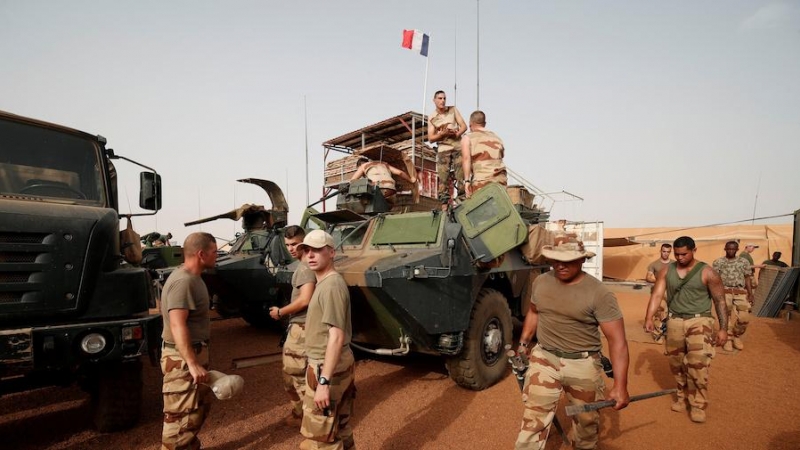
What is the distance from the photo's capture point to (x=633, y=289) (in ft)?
45.9

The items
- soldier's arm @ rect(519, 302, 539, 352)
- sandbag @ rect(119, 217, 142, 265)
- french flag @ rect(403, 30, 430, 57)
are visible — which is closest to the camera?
soldier's arm @ rect(519, 302, 539, 352)

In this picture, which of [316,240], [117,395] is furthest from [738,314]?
[117,395]

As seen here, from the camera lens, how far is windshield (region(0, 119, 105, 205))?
11.1 feet

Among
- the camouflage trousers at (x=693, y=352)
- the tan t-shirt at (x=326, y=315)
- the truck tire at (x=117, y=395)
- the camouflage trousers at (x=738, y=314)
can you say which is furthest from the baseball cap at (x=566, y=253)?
the camouflage trousers at (x=738, y=314)

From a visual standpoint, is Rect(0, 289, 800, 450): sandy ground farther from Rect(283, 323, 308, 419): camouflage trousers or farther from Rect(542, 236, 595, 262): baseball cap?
Rect(542, 236, 595, 262): baseball cap

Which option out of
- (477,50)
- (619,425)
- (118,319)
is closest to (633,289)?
(477,50)

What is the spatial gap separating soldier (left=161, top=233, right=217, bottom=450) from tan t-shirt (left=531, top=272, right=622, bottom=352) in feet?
7.44

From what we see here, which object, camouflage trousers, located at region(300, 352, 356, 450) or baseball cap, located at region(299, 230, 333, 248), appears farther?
baseball cap, located at region(299, 230, 333, 248)

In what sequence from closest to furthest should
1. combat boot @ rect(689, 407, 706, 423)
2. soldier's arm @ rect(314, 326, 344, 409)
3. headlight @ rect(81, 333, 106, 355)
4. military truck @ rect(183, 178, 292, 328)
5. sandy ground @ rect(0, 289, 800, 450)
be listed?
1. soldier's arm @ rect(314, 326, 344, 409)
2. headlight @ rect(81, 333, 106, 355)
3. sandy ground @ rect(0, 289, 800, 450)
4. combat boot @ rect(689, 407, 706, 423)
5. military truck @ rect(183, 178, 292, 328)

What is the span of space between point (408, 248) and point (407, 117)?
346 inches

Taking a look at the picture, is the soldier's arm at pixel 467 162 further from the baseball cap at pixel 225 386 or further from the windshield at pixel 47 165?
the windshield at pixel 47 165

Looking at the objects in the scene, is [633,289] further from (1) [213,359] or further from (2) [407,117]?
(1) [213,359]

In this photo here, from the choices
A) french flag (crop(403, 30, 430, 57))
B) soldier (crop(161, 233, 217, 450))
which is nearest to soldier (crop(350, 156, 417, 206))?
soldier (crop(161, 233, 217, 450))

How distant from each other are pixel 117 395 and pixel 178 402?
47.8 inches
